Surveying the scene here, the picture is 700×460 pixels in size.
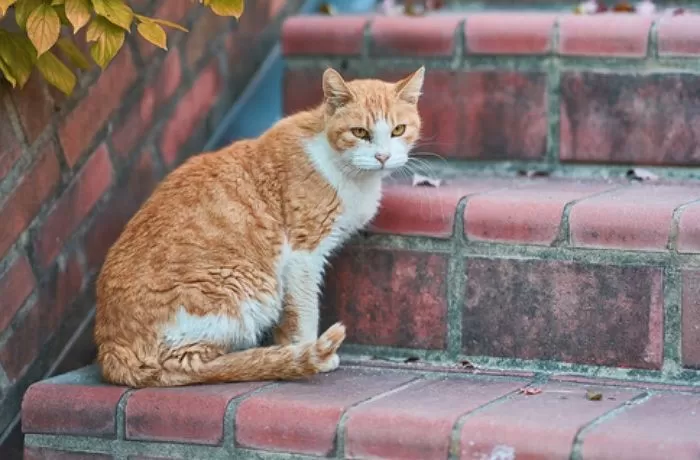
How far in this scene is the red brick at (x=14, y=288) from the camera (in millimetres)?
2402

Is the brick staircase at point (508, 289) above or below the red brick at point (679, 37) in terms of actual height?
below

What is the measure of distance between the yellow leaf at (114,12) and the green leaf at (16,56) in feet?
Result: 0.63

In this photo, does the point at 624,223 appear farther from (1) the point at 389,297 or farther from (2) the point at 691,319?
(1) the point at 389,297

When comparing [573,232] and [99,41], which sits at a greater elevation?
[99,41]

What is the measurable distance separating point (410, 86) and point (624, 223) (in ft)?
1.87

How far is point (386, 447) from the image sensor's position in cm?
203

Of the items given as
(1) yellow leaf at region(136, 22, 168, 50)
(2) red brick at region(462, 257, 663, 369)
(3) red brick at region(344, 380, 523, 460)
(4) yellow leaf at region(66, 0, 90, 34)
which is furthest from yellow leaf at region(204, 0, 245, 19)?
(3) red brick at region(344, 380, 523, 460)

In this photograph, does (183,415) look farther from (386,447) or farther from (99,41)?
(99,41)

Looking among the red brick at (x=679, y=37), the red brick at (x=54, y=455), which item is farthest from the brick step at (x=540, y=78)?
the red brick at (x=54, y=455)

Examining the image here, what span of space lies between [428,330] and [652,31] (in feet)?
2.92

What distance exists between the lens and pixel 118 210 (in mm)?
2771

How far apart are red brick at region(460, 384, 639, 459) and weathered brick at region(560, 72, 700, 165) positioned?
79cm


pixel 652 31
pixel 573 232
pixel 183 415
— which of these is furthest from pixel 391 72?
pixel 183 415

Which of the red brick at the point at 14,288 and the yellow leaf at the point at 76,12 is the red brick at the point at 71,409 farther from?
the yellow leaf at the point at 76,12
